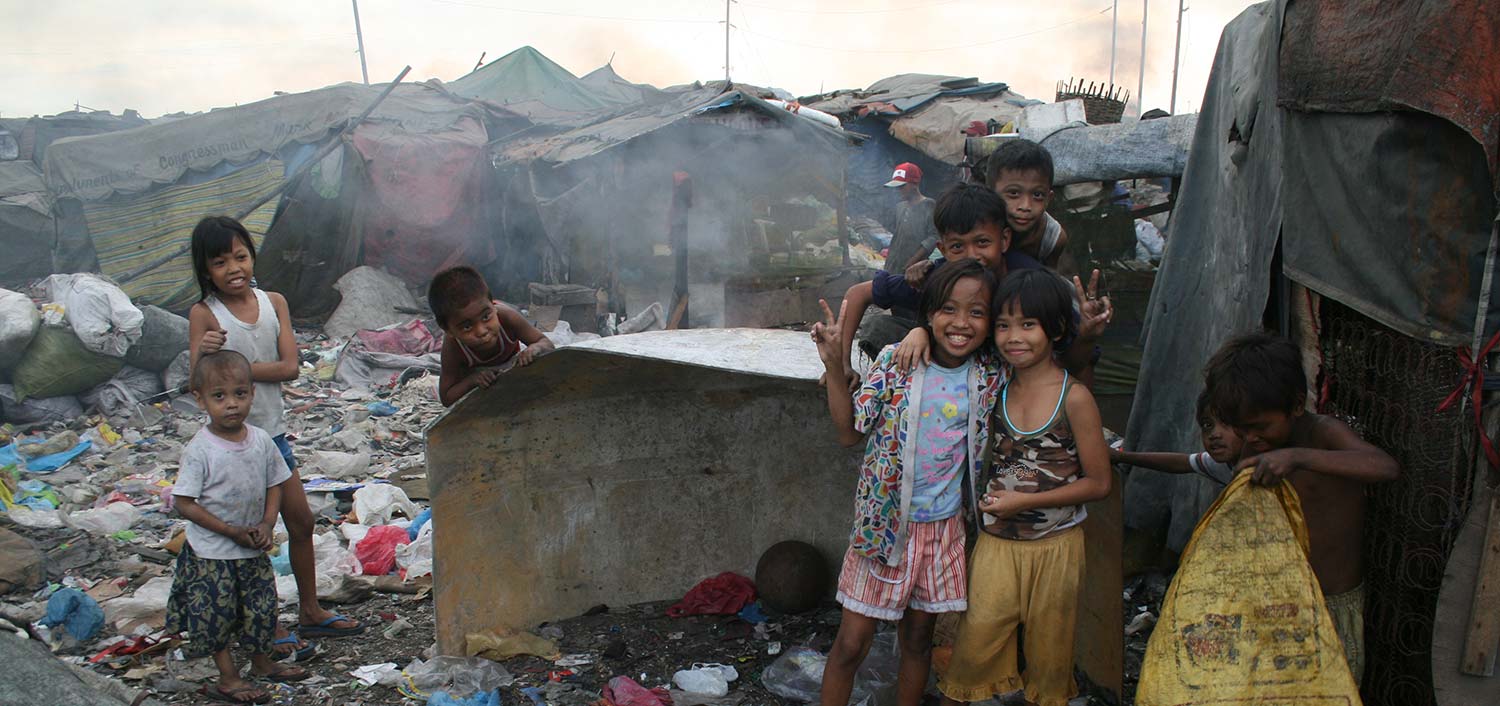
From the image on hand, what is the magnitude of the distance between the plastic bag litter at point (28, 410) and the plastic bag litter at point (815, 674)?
23.1ft

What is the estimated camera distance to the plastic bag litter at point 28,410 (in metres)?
7.62

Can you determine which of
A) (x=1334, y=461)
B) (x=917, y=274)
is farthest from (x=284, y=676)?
(x=1334, y=461)

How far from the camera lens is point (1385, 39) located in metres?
2.38

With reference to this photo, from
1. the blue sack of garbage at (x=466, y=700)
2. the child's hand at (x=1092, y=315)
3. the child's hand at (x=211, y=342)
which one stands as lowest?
the blue sack of garbage at (x=466, y=700)

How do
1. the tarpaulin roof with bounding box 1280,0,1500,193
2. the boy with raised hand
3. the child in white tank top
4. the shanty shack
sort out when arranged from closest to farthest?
the tarpaulin roof with bounding box 1280,0,1500,193 < the shanty shack < the boy with raised hand < the child in white tank top

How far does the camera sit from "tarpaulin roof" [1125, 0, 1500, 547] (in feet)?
7.48

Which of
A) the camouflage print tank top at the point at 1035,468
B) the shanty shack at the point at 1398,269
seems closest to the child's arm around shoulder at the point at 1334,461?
the shanty shack at the point at 1398,269

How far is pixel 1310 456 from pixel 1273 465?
14 centimetres

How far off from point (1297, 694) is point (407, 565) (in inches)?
151

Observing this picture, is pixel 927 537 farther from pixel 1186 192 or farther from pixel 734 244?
pixel 734 244

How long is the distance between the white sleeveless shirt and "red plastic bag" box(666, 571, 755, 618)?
1.82 metres

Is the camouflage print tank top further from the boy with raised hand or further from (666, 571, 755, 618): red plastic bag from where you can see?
(666, 571, 755, 618): red plastic bag

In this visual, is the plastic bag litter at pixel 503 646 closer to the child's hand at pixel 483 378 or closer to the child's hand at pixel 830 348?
the child's hand at pixel 483 378

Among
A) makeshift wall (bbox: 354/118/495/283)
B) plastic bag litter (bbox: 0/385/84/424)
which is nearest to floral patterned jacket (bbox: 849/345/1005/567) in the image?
plastic bag litter (bbox: 0/385/84/424)
